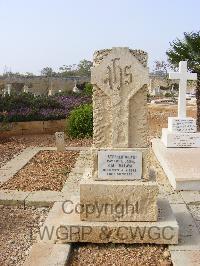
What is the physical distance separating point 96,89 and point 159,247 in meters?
1.73

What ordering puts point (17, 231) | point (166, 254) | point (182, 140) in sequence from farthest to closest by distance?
point (182, 140), point (17, 231), point (166, 254)

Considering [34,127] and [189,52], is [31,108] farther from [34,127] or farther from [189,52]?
[189,52]

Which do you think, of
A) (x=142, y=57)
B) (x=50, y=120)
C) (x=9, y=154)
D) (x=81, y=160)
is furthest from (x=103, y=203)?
(x=50, y=120)

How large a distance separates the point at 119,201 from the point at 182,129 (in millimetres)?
5560

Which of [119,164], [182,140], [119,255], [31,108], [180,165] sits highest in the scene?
[31,108]

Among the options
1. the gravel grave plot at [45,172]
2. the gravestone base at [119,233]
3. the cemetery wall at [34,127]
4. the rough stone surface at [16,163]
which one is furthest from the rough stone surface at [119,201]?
the cemetery wall at [34,127]

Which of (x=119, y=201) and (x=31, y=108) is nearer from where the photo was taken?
(x=119, y=201)

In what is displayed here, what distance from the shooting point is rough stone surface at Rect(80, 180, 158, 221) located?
14.2 feet

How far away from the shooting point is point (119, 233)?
14.0ft

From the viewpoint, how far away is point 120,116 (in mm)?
4312

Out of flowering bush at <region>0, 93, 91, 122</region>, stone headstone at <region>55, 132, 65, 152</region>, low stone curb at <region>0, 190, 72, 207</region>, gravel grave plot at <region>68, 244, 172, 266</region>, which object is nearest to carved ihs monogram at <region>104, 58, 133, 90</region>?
gravel grave plot at <region>68, 244, 172, 266</region>

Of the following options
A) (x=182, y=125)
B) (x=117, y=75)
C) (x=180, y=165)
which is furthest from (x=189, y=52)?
(x=117, y=75)

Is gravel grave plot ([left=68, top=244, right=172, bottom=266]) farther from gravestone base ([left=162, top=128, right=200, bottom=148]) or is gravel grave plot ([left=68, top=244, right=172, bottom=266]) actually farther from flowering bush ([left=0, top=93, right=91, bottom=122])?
flowering bush ([left=0, top=93, right=91, bottom=122])

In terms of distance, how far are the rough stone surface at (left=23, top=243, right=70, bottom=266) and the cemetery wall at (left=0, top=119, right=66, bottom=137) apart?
8.06 meters
